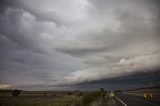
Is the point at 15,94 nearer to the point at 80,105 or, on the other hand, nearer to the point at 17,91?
the point at 17,91

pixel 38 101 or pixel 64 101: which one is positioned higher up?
pixel 38 101

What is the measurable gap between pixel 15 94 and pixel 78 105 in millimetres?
79480

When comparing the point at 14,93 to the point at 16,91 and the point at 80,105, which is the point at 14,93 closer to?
the point at 16,91

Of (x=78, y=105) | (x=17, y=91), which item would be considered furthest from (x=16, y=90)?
(x=78, y=105)

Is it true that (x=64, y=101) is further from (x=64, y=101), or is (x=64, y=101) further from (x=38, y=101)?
(x=38, y=101)

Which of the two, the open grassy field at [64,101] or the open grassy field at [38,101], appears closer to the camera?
the open grassy field at [64,101]

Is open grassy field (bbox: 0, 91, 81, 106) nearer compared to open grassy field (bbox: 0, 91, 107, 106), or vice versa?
open grassy field (bbox: 0, 91, 107, 106)

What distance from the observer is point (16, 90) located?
110m

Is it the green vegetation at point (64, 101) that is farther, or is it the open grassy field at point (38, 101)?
the open grassy field at point (38, 101)

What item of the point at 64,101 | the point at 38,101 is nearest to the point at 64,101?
the point at 64,101

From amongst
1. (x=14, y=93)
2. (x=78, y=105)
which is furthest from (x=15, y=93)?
(x=78, y=105)

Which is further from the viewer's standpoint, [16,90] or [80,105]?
[16,90]

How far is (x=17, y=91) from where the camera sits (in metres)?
110

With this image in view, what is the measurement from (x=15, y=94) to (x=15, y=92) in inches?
68.7
